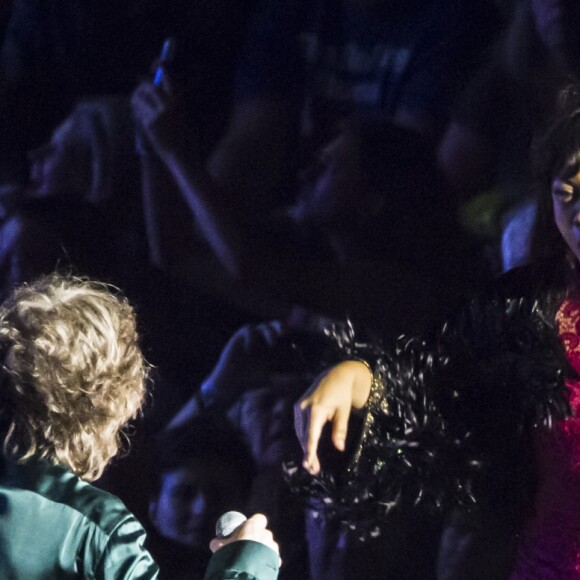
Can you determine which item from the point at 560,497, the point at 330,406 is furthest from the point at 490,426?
the point at 330,406

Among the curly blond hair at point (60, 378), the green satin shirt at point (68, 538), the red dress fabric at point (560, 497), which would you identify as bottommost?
the red dress fabric at point (560, 497)

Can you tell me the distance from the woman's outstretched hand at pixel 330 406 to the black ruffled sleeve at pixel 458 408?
4 centimetres

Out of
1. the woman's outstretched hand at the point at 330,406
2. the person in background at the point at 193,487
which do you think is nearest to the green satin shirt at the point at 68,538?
the woman's outstretched hand at the point at 330,406

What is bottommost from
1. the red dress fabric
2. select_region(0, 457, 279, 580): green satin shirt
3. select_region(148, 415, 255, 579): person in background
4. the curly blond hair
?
select_region(148, 415, 255, 579): person in background

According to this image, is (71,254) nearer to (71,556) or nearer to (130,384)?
(130,384)

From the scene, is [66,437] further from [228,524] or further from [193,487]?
Result: [193,487]

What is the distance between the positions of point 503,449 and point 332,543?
0.44 meters

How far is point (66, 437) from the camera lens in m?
1.01

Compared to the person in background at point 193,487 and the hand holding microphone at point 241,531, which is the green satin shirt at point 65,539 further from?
the person in background at point 193,487

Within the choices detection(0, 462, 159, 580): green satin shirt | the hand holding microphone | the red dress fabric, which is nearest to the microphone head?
the hand holding microphone

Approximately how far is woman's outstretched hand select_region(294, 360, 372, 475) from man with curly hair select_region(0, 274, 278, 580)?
0.13m

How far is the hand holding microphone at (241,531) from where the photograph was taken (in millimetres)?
1016

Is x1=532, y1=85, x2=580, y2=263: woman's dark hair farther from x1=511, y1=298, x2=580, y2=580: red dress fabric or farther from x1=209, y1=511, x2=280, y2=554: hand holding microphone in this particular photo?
x1=209, y1=511, x2=280, y2=554: hand holding microphone

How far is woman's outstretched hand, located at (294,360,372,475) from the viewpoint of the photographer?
105 centimetres
